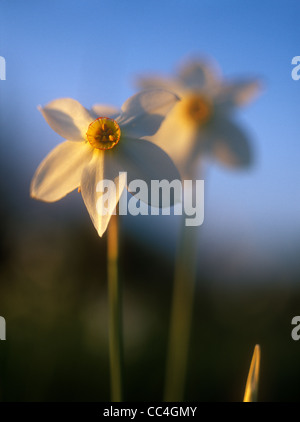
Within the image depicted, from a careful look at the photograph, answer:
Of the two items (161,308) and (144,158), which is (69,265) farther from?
(144,158)

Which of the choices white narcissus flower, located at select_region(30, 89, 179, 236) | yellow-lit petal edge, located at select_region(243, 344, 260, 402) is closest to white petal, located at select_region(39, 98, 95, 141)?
white narcissus flower, located at select_region(30, 89, 179, 236)

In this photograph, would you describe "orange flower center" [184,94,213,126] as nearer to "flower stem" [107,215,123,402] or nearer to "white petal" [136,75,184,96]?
"white petal" [136,75,184,96]

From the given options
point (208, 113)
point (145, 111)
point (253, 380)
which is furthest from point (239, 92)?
point (253, 380)

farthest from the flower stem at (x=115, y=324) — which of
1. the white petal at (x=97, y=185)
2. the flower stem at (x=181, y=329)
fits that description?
the flower stem at (x=181, y=329)

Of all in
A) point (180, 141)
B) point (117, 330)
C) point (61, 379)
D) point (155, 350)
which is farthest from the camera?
point (155, 350)

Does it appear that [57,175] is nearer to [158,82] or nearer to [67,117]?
[67,117]
